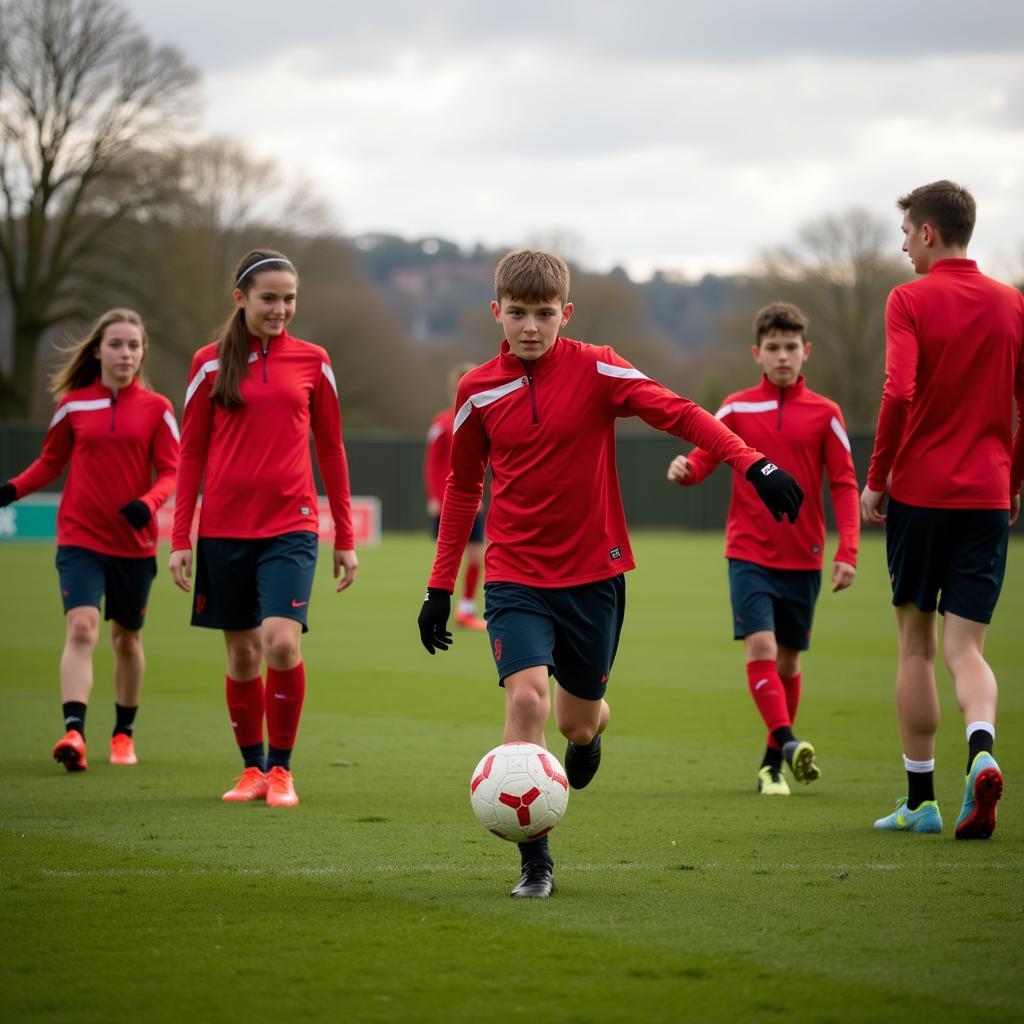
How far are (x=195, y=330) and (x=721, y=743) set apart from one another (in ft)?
145

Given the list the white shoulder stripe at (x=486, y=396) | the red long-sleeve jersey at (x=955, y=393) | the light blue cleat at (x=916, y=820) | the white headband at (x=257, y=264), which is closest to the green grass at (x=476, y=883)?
the light blue cleat at (x=916, y=820)

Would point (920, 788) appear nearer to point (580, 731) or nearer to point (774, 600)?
point (580, 731)

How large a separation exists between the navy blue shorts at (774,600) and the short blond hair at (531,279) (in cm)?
267

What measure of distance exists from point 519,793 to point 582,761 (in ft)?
3.17

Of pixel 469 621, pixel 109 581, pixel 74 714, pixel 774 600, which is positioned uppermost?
pixel 774 600

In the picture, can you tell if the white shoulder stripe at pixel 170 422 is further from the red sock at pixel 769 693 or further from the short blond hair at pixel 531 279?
the short blond hair at pixel 531 279

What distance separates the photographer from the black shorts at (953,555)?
6.09 m

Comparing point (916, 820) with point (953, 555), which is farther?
point (916, 820)

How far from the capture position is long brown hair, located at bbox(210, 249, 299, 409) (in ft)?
23.3

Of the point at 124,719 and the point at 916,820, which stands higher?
the point at 916,820

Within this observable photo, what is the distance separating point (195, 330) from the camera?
168ft

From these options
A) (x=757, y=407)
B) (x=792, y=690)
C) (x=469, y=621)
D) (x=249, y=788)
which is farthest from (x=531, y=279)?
(x=469, y=621)

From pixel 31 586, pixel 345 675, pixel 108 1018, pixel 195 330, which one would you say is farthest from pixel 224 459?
pixel 195 330

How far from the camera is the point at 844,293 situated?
5553 centimetres
